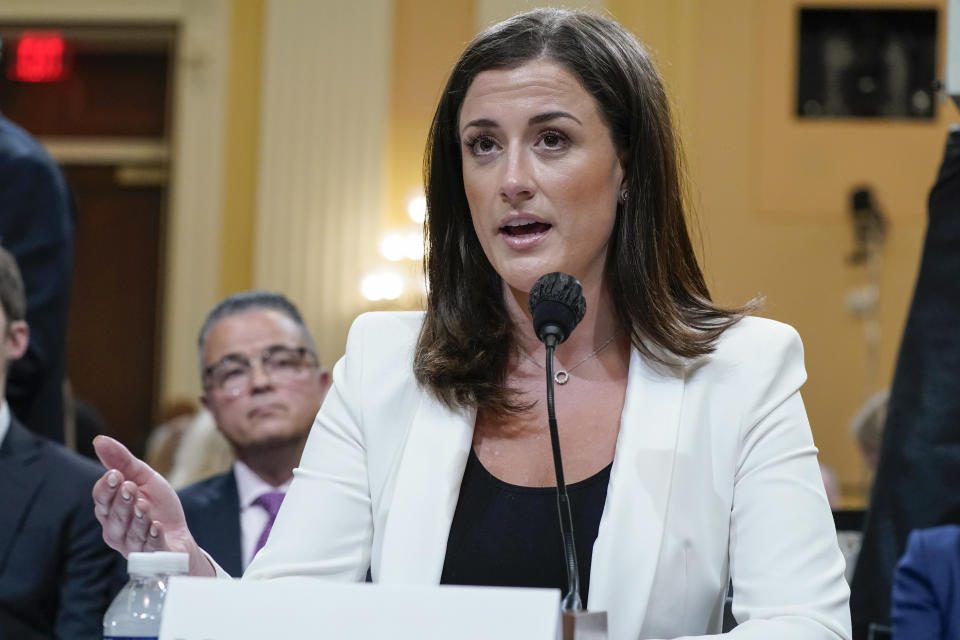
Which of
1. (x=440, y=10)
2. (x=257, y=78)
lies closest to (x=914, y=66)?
(x=440, y=10)

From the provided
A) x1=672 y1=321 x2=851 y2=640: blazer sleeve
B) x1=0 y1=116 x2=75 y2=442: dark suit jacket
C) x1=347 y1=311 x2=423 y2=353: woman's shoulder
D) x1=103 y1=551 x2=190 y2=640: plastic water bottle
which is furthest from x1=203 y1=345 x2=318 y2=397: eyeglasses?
x1=103 y1=551 x2=190 y2=640: plastic water bottle

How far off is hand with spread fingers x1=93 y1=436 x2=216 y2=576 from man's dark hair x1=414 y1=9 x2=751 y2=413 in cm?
44

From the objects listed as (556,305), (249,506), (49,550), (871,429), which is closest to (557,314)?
(556,305)

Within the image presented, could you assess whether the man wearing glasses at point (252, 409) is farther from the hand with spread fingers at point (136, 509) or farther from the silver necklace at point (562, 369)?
the hand with spread fingers at point (136, 509)

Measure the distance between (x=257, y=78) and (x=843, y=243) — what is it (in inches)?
137

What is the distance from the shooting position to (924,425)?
277 centimetres

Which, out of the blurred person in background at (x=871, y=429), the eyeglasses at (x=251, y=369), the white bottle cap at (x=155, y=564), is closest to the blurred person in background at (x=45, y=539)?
the eyeglasses at (x=251, y=369)

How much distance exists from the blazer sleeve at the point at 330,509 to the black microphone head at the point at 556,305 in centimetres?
46

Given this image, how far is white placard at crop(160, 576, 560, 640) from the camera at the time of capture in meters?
1.28

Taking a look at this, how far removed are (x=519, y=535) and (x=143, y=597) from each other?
1.78 feet

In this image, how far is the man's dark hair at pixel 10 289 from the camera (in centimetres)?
286

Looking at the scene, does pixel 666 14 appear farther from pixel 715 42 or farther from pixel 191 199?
pixel 191 199

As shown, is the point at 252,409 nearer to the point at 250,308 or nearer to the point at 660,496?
the point at 250,308

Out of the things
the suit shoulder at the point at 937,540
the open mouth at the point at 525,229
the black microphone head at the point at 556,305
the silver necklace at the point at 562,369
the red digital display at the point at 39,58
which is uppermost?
the red digital display at the point at 39,58
